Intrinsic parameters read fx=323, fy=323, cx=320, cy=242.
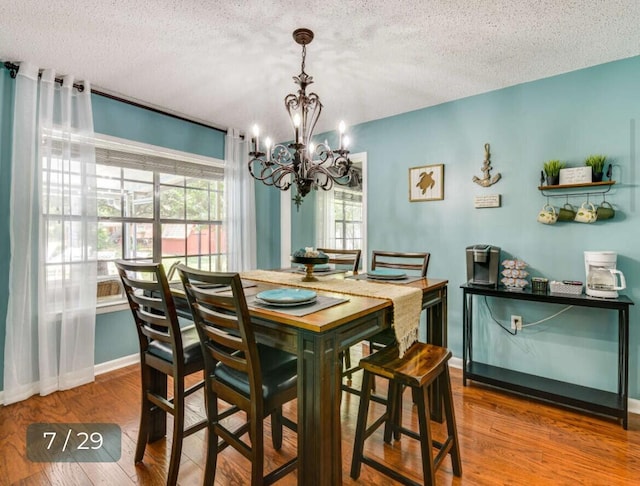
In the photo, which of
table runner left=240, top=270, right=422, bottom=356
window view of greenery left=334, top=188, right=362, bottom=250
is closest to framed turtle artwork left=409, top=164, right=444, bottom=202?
window view of greenery left=334, top=188, right=362, bottom=250

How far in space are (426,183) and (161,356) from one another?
8.72ft

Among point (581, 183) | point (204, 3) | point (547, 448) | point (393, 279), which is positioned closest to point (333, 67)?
point (204, 3)

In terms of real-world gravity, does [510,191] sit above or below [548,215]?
above

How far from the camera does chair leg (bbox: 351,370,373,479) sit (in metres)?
1.59

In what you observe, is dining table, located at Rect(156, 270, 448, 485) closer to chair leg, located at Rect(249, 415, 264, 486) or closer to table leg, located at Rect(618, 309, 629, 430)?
chair leg, located at Rect(249, 415, 264, 486)

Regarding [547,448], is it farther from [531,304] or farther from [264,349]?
[264,349]

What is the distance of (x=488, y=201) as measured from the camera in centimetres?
282

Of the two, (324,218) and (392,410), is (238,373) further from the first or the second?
(324,218)

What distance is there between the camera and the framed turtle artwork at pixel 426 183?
3.08 metres

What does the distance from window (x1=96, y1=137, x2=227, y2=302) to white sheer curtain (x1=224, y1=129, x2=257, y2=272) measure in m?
0.12

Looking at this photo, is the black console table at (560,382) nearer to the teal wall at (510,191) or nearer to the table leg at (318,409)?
the teal wall at (510,191)

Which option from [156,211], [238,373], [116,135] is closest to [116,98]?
[116,135]

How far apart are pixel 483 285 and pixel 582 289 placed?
642 millimetres

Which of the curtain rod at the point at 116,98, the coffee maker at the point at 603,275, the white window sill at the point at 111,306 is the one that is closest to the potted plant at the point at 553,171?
the coffee maker at the point at 603,275
